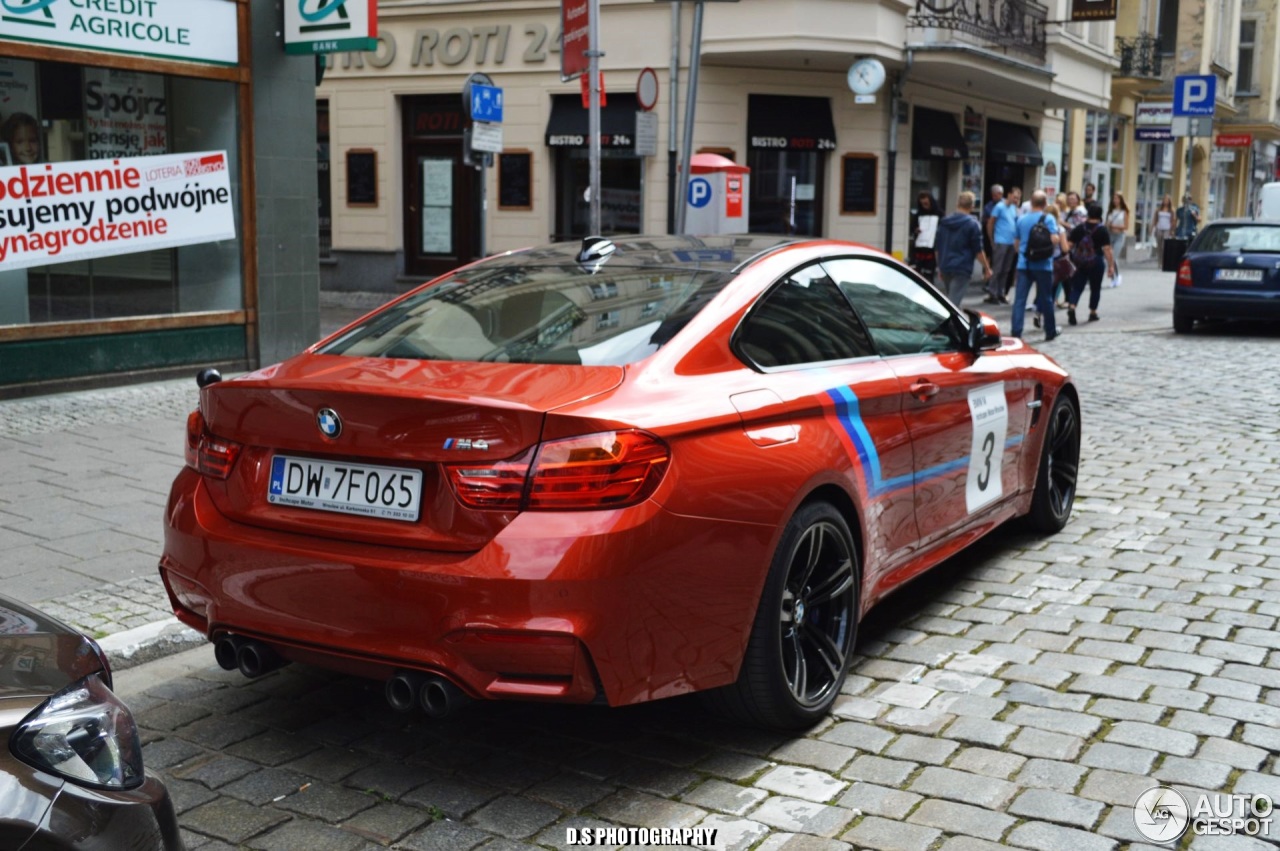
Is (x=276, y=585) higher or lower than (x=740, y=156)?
lower

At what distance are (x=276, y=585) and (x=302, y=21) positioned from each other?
9.52m

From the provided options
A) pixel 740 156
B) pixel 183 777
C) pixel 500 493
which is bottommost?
pixel 183 777

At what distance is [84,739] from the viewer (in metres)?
2.20

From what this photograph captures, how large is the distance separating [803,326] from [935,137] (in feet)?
68.1

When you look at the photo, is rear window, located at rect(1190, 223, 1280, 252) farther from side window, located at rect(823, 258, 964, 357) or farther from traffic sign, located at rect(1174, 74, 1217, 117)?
side window, located at rect(823, 258, 964, 357)

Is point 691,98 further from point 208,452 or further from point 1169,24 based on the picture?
point 1169,24

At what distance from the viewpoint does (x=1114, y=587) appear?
5734mm

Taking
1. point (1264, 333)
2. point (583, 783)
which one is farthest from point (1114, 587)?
point (1264, 333)

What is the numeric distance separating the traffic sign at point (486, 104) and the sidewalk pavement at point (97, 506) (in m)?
3.72

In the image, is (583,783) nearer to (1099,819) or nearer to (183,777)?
(183,777)

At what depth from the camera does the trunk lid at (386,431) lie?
344cm

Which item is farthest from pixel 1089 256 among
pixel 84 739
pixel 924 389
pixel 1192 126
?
pixel 84 739

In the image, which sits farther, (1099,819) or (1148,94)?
(1148,94)

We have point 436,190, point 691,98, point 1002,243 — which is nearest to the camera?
point 691,98
